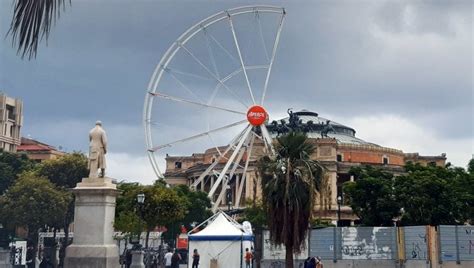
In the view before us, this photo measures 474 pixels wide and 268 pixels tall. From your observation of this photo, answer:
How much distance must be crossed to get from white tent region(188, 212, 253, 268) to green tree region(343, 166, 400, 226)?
24988 mm

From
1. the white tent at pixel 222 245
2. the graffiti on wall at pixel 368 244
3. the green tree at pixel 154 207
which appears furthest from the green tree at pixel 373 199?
the white tent at pixel 222 245

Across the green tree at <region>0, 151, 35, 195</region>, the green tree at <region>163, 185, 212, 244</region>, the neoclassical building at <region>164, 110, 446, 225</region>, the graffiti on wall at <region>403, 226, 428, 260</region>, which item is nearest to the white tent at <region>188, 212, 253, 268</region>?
the graffiti on wall at <region>403, 226, 428, 260</region>

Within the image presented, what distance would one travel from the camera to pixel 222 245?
3180cm

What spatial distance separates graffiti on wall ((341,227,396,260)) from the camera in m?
37.1

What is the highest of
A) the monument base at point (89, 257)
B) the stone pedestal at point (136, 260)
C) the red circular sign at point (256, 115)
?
the red circular sign at point (256, 115)

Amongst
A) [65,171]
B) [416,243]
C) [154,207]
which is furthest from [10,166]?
[416,243]

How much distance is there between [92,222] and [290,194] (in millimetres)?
9576

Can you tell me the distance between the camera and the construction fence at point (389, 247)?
34.2 m

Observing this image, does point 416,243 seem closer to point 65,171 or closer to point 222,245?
point 222,245

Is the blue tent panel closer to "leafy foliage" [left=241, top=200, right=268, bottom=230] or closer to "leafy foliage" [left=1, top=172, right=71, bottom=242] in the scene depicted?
"leafy foliage" [left=1, top=172, right=71, bottom=242]

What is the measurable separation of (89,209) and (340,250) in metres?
20.9

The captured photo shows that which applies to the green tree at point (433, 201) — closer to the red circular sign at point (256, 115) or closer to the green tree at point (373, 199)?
the green tree at point (373, 199)

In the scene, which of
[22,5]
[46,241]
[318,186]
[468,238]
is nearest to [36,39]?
[22,5]

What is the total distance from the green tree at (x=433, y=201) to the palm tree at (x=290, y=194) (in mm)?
27261
